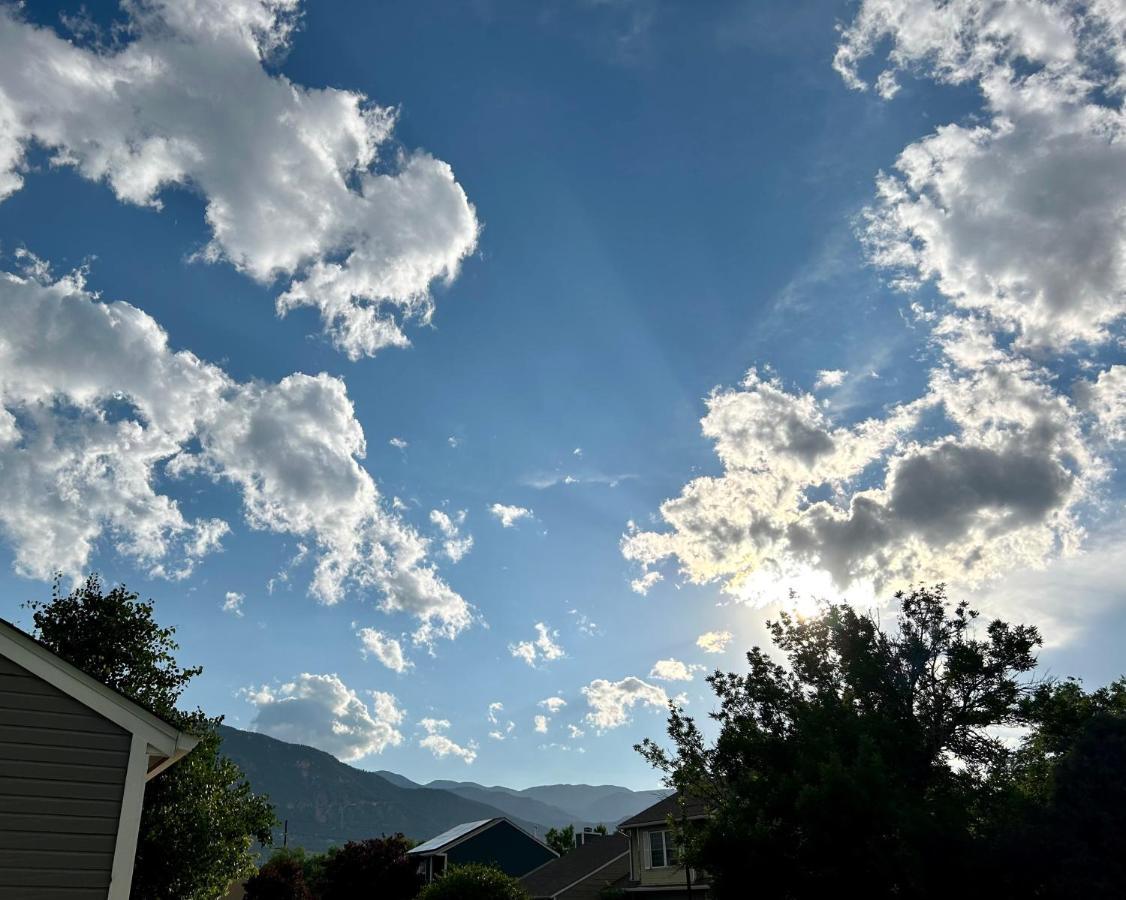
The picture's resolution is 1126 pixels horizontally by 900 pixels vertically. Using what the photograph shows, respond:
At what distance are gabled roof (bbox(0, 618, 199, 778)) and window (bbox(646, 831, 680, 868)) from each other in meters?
31.0

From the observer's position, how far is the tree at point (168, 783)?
2091cm

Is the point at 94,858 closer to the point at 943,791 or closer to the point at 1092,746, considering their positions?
the point at 1092,746

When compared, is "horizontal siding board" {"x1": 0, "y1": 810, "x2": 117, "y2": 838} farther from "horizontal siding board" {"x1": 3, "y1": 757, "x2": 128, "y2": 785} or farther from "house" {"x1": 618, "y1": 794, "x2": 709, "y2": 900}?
"house" {"x1": 618, "y1": 794, "x2": 709, "y2": 900}

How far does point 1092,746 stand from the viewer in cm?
1534

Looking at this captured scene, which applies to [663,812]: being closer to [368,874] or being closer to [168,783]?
[368,874]

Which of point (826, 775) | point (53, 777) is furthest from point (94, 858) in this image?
point (826, 775)

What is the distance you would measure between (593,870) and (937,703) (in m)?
26.5

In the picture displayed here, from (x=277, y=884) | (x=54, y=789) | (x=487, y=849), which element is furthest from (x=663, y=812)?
(x=54, y=789)

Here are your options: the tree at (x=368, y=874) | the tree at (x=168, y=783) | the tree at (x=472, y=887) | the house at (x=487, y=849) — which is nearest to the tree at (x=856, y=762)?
the tree at (x=472, y=887)

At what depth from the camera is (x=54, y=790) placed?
354 inches

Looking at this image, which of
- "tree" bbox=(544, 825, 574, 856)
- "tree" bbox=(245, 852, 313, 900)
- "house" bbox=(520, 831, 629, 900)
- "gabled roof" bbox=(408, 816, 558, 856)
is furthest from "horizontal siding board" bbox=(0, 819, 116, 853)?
"tree" bbox=(544, 825, 574, 856)

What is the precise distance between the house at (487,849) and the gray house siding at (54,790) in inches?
1955

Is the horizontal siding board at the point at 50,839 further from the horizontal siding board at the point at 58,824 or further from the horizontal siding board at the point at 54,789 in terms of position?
the horizontal siding board at the point at 54,789

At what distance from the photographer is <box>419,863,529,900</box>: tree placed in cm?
2831
